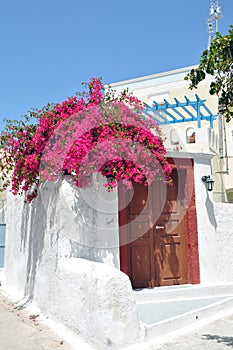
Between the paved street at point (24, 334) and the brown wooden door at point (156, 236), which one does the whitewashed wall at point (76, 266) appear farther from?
the brown wooden door at point (156, 236)

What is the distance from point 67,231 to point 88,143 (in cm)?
154

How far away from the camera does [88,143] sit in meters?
6.55

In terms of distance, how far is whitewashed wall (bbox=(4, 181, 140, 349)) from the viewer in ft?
17.5

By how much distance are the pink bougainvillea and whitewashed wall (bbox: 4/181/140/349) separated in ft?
1.54

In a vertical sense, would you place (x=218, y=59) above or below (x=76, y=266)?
above

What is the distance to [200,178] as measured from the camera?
8.67 m

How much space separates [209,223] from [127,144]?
3.12 meters

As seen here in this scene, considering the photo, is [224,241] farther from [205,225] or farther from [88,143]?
[88,143]

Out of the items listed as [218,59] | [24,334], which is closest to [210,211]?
[24,334]

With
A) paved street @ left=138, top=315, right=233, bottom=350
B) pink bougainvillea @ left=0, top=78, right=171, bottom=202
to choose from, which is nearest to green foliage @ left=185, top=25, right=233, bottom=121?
pink bougainvillea @ left=0, top=78, right=171, bottom=202

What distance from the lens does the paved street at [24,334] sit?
5.71 metres

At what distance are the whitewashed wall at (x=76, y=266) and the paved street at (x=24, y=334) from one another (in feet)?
0.95

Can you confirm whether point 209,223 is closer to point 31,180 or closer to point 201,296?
point 201,296

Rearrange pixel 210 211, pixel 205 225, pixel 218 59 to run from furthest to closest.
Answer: pixel 210 211, pixel 205 225, pixel 218 59
